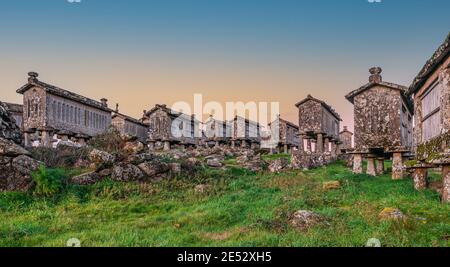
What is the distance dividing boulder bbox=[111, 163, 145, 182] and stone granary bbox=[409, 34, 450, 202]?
10.6 metres

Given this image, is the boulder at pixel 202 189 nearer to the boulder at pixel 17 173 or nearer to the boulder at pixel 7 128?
the boulder at pixel 17 173

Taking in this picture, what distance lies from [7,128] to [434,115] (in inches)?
641

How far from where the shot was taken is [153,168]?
15.9m

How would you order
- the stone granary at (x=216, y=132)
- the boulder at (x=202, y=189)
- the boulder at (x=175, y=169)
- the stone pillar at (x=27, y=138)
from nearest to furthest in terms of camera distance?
the boulder at (x=202, y=189) < the boulder at (x=175, y=169) < the stone pillar at (x=27, y=138) < the stone granary at (x=216, y=132)

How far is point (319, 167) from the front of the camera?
23734 millimetres

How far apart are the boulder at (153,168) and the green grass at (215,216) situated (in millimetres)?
1286

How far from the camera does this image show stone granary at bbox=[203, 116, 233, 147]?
45.1 metres

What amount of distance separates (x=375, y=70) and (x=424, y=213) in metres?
10.6

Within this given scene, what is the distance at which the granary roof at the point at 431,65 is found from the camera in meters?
9.52

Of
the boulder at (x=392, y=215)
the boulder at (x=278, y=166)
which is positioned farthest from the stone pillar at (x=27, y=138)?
the boulder at (x=392, y=215)

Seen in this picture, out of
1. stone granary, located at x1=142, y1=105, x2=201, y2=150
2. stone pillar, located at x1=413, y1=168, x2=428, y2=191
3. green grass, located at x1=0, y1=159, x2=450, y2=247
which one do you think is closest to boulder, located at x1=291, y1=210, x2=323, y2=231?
green grass, located at x1=0, y1=159, x2=450, y2=247

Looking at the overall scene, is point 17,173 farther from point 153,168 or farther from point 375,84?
point 375,84
